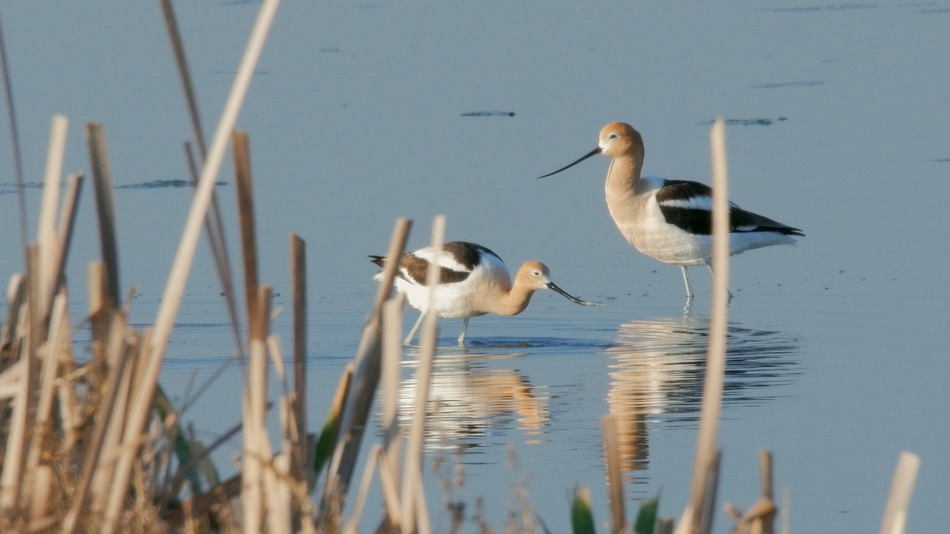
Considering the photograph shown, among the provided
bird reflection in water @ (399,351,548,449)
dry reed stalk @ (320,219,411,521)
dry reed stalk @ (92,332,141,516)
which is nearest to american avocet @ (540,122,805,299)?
bird reflection in water @ (399,351,548,449)

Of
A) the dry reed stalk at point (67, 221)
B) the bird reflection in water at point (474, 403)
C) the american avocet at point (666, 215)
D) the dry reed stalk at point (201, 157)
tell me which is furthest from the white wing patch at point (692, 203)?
the dry reed stalk at point (67, 221)

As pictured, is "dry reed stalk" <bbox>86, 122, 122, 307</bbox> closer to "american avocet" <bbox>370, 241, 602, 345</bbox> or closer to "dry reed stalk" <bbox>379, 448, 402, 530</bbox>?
"dry reed stalk" <bbox>379, 448, 402, 530</bbox>

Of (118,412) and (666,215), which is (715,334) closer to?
(118,412)

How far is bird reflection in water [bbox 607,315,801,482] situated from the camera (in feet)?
18.7

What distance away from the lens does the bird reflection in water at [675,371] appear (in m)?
5.70

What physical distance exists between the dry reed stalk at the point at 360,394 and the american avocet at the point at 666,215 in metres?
6.16

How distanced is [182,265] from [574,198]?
8.32 m

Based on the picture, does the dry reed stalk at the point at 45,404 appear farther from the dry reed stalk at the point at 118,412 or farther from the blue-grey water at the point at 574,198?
the blue-grey water at the point at 574,198

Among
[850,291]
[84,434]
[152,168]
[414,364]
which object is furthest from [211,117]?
[84,434]

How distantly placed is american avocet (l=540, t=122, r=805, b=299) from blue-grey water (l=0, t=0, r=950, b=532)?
7.9 inches

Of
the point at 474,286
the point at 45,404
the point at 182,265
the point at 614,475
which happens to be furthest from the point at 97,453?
the point at 474,286

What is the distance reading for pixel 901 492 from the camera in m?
2.28

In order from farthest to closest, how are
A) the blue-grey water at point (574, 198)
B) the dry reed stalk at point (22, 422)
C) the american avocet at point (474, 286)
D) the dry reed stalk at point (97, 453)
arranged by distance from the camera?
the american avocet at point (474, 286) < the blue-grey water at point (574, 198) < the dry reed stalk at point (22, 422) < the dry reed stalk at point (97, 453)

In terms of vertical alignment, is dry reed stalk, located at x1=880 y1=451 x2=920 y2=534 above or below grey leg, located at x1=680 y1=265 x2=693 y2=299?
below
